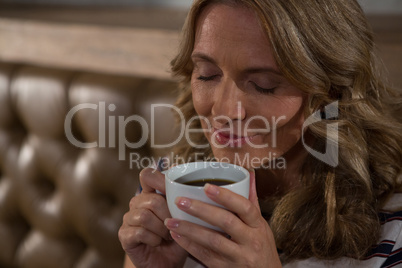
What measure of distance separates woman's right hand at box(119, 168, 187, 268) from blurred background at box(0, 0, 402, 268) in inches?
16.7

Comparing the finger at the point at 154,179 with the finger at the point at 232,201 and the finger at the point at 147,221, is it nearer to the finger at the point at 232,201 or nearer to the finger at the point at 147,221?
the finger at the point at 147,221

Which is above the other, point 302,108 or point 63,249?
point 302,108

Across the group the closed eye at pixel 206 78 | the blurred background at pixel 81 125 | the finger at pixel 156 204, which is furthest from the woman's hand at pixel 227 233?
the blurred background at pixel 81 125

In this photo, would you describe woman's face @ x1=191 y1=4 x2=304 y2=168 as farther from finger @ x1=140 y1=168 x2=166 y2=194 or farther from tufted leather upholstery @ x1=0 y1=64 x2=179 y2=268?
tufted leather upholstery @ x1=0 y1=64 x2=179 y2=268

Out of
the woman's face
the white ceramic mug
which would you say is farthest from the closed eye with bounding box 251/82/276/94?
the white ceramic mug

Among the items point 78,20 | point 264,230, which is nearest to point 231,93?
point 264,230

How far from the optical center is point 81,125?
1.62 m

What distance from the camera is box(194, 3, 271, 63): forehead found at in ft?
3.30

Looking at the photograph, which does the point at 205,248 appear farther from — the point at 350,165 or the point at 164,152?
the point at 164,152


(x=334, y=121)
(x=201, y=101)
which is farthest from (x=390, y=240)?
(x=201, y=101)

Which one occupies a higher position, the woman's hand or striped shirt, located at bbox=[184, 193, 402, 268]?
the woman's hand

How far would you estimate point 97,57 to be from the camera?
1.87m

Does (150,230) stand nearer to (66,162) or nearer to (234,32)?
(234,32)

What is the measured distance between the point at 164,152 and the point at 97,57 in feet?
1.85
